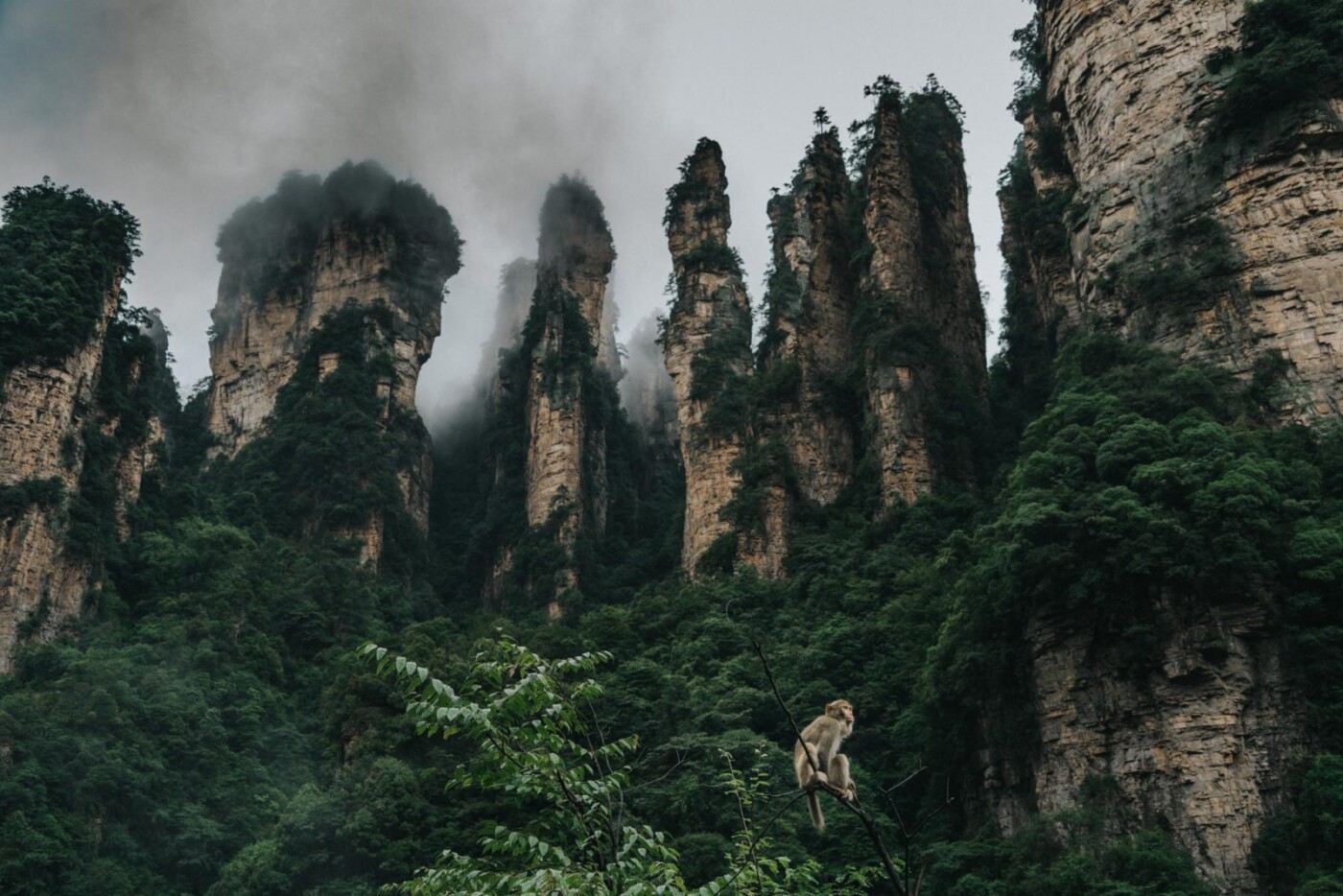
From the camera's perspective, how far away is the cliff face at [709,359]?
4150cm

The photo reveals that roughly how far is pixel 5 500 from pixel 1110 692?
30.2m

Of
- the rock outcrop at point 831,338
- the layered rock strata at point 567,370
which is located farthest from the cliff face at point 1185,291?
the layered rock strata at point 567,370

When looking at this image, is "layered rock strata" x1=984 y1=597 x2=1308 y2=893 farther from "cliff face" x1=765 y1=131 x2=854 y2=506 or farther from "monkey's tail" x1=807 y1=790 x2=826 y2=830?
"cliff face" x1=765 y1=131 x2=854 y2=506

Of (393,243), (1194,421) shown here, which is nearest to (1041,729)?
(1194,421)

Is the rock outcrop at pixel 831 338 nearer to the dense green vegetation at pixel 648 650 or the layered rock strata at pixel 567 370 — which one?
the dense green vegetation at pixel 648 650

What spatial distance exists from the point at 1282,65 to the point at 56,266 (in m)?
35.1

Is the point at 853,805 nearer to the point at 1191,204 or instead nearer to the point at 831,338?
the point at 1191,204

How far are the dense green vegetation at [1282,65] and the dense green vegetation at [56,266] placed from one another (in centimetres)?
3308

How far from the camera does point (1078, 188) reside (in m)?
31.9

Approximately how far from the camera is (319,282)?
59812 millimetres

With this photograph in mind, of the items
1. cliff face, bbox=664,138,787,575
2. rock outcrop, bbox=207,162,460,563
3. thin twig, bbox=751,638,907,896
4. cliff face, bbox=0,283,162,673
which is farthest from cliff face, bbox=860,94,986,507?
thin twig, bbox=751,638,907,896

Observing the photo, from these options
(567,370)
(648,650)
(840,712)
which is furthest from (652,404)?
(840,712)

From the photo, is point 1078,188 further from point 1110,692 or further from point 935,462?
point 1110,692

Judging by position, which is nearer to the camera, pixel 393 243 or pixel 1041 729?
pixel 1041 729
